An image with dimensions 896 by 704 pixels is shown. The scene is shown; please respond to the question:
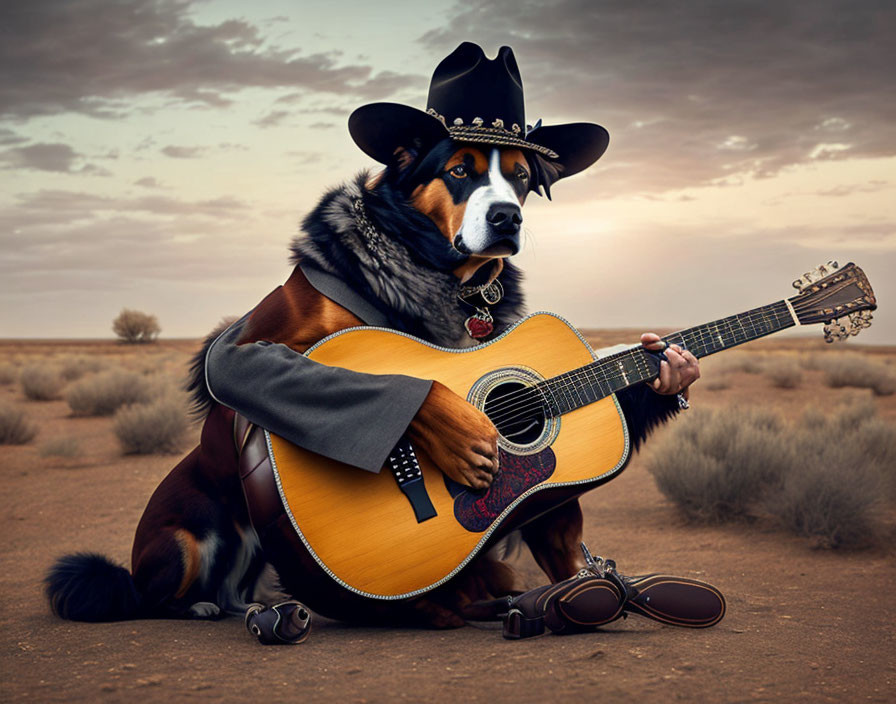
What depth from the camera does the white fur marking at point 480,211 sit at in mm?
4180

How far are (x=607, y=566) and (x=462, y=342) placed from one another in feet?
4.52

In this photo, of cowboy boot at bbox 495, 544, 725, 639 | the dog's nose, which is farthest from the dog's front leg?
the dog's nose

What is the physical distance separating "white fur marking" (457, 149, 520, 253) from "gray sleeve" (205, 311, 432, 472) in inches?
31.2

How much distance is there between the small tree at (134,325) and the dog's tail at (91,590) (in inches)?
1760

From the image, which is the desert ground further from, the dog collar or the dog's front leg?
the dog collar

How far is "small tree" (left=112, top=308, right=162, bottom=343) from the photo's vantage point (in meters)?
46.9

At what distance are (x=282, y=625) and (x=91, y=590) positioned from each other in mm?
1293

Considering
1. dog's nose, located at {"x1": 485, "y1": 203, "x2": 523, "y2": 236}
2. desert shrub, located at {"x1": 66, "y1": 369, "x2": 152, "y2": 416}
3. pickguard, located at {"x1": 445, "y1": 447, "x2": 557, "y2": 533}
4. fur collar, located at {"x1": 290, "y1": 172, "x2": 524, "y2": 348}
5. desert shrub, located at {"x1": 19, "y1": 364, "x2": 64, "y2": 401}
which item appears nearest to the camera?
pickguard, located at {"x1": 445, "y1": 447, "x2": 557, "y2": 533}

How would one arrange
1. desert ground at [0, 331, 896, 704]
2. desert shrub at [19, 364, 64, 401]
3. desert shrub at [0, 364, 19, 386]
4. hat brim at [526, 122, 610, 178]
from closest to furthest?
desert ground at [0, 331, 896, 704] < hat brim at [526, 122, 610, 178] < desert shrub at [19, 364, 64, 401] < desert shrub at [0, 364, 19, 386]

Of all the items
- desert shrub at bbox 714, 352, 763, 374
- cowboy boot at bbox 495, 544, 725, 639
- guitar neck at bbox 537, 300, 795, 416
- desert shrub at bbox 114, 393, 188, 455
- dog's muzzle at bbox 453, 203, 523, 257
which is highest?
desert shrub at bbox 714, 352, 763, 374

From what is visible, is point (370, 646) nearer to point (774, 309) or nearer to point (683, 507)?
point (774, 309)

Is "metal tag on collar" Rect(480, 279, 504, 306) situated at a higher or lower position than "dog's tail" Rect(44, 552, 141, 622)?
higher

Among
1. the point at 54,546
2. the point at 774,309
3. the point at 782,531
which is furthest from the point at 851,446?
the point at 54,546

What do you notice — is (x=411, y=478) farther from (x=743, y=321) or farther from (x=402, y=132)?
(x=743, y=321)
